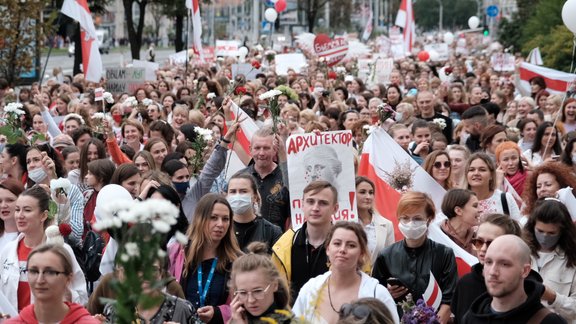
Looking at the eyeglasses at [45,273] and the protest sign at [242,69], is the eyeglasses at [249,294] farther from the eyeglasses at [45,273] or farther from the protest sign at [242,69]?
the protest sign at [242,69]

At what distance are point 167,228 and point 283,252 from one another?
356cm

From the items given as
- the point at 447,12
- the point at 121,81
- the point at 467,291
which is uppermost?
the point at 447,12

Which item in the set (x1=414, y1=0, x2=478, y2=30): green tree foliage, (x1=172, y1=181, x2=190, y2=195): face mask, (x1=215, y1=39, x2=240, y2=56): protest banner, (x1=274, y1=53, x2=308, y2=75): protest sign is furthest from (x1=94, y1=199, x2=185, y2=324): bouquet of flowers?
(x1=414, y1=0, x2=478, y2=30): green tree foliage

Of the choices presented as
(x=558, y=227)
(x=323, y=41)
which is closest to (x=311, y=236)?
(x=558, y=227)

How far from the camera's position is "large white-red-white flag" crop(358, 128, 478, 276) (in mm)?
10000

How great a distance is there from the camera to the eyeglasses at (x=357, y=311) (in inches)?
211

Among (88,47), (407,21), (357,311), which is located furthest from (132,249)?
(407,21)

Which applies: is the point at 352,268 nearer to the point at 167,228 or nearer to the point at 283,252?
the point at 283,252

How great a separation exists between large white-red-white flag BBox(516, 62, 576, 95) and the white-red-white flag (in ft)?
38.5

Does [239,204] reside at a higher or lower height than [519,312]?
higher

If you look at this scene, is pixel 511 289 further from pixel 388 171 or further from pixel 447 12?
pixel 447 12

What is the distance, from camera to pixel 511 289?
5902mm

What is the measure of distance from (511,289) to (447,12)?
133 metres

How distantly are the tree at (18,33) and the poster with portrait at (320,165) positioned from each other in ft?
52.4
